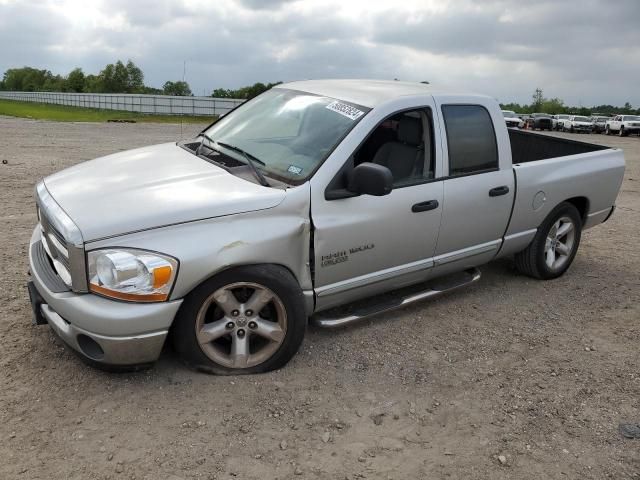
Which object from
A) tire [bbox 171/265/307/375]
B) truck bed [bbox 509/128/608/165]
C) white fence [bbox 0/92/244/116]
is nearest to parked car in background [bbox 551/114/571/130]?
white fence [bbox 0/92/244/116]

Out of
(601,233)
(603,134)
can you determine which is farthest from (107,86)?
(601,233)

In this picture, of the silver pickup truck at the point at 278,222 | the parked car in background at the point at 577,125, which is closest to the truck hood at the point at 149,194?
the silver pickup truck at the point at 278,222

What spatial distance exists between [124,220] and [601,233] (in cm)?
658

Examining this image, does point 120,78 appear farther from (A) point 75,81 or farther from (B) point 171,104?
(B) point 171,104

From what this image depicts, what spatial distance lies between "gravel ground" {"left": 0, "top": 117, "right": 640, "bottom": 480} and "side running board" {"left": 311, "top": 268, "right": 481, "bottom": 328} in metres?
0.17

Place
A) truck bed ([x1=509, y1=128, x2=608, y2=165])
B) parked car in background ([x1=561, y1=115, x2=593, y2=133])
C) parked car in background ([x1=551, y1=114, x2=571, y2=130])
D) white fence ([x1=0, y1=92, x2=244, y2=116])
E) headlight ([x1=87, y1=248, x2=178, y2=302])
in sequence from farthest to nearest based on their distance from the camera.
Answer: white fence ([x1=0, y1=92, x2=244, y2=116]) → parked car in background ([x1=551, y1=114, x2=571, y2=130]) → parked car in background ([x1=561, y1=115, x2=593, y2=133]) → truck bed ([x1=509, y1=128, x2=608, y2=165]) → headlight ([x1=87, y1=248, x2=178, y2=302])

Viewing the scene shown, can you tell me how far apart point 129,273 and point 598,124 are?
150 feet

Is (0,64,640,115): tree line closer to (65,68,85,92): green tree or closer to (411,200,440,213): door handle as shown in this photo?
(65,68,85,92): green tree

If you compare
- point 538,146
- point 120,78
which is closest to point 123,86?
point 120,78

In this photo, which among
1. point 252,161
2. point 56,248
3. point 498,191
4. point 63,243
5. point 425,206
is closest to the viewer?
point 63,243

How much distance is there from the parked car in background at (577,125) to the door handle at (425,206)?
43.2 metres

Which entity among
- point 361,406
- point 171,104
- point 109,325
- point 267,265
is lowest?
point 361,406

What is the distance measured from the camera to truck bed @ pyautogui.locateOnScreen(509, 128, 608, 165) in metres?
6.20

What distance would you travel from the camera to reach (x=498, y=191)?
462cm
